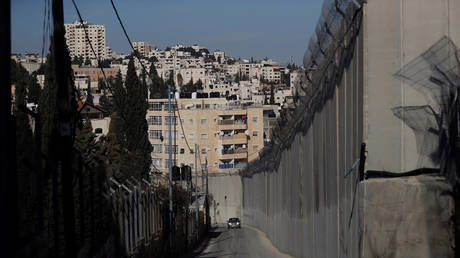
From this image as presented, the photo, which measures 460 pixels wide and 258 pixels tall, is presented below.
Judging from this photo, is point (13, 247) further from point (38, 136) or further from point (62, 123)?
point (62, 123)

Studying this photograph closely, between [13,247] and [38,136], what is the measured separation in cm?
153

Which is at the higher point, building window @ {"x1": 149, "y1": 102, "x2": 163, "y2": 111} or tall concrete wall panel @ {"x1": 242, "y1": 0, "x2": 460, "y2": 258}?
building window @ {"x1": 149, "y1": 102, "x2": 163, "y2": 111}

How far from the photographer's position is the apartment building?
8275 centimetres

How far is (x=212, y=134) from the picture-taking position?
83.7m


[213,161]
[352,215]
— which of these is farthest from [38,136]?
[213,161]

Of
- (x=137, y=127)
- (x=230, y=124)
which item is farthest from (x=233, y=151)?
(x=137, y=127)

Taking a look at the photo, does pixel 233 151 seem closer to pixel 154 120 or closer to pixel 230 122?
pixel 230 122

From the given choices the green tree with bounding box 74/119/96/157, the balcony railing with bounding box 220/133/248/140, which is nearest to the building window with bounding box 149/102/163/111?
the balcony railing with bounding box 220/133/248/140

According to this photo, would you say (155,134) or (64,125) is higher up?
(64,125)

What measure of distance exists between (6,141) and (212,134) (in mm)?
77330

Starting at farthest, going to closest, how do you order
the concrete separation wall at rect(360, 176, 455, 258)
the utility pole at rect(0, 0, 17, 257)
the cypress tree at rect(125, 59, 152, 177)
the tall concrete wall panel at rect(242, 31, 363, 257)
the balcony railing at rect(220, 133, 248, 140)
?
the balcony railing at rect(220, 133, 248, 140) → the cypress tree at rect(125, 59, 152, 177) → the tall concrete wall panel at rect(242, 31, 363, 257) → the concrete separation wall at rect(360, 176, 455, 258) → the utility pole at rect(0, 0, 17, 257)

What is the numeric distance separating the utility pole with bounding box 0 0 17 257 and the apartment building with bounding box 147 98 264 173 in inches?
2914

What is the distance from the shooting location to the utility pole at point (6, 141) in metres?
6.24

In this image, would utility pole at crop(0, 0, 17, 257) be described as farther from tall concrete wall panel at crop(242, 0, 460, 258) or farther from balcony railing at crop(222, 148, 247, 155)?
balcony railing at crop(222, 148, 247, 155)
